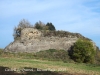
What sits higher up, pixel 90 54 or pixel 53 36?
pixel 53 36

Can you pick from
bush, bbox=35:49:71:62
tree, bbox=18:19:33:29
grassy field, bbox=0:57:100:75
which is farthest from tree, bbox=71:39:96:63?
tree, bbox=18:19:33:29

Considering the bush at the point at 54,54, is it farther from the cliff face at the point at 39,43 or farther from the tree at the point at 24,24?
the tree at the point at 24,24

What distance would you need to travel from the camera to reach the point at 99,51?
117 feet

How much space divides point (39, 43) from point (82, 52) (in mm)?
7067

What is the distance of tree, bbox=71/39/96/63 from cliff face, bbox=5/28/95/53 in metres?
2.55

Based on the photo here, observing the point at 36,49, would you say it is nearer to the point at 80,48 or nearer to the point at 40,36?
the point at 40,36

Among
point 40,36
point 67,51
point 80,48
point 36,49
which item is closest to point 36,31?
point 40,36

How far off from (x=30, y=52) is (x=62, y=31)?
265 inches

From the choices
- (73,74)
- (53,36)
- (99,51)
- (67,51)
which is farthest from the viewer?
(99,51)

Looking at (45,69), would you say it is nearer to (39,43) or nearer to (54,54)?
(54,54)

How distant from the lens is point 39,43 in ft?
102

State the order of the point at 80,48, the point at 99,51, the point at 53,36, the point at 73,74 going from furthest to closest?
the point at 99,51
the point at 53,36
the point at 80,48
the point at 73,74

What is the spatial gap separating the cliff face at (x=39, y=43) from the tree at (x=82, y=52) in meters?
2.55

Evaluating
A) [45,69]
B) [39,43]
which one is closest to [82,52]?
[39,43]
